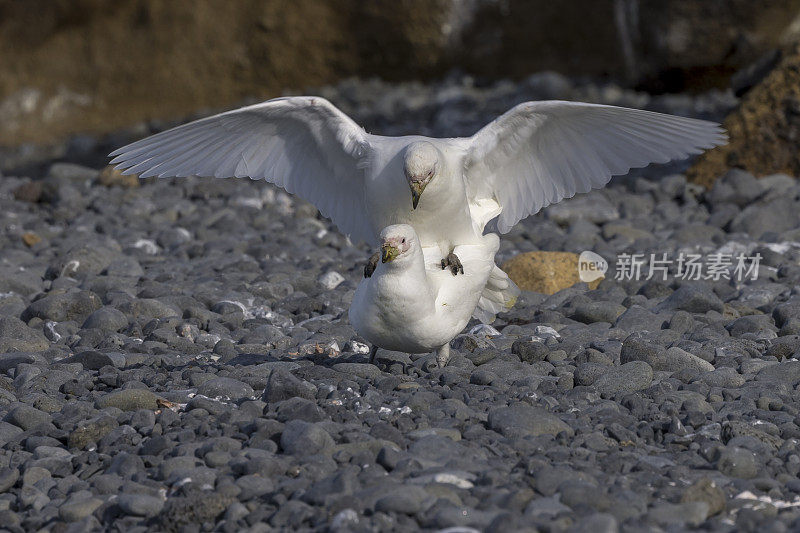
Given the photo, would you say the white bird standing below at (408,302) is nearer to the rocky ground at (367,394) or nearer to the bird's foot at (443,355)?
the bird's foot at (443,355)

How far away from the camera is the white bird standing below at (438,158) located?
5.53m

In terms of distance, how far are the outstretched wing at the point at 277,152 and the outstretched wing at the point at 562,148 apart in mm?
700

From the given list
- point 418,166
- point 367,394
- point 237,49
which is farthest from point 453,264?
point 237,49

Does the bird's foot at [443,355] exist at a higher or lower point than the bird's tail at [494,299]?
lower

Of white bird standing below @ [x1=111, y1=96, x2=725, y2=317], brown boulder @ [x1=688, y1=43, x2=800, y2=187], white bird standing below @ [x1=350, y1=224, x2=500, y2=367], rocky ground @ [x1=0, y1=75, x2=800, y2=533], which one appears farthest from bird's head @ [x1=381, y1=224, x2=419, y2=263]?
brown boulder @ [x1=688, y1=43, x2=800, y2=187]

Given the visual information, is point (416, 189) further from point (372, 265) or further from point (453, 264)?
point (453, 264)

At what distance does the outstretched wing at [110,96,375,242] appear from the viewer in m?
5.77

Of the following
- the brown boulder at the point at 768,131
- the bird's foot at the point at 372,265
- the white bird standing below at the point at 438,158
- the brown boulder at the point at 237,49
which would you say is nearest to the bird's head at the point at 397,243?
the bird's foot at the point at 372,265

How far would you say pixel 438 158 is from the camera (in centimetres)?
525

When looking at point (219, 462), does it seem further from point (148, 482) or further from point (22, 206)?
point (22, 206)

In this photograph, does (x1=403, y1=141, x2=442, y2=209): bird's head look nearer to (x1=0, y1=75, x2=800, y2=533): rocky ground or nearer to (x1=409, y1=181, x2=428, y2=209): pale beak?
(x1=409, y1=181, x2=428, y2=209): pale beak

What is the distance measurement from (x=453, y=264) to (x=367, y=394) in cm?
101

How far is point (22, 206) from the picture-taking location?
10117 millimetres

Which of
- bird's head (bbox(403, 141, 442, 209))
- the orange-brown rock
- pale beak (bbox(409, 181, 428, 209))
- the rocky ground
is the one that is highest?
bird's head (bbox(403, 141, 442, 209))
